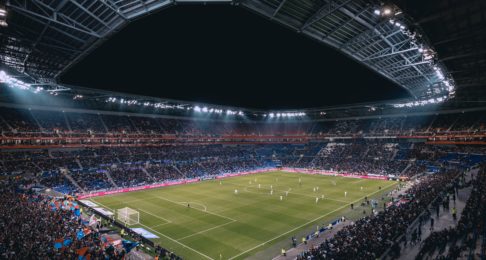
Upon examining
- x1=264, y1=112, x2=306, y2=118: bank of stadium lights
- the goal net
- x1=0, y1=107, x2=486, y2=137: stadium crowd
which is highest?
x1=264, y1=112, x2=306, y2=118: bank of stadium lights

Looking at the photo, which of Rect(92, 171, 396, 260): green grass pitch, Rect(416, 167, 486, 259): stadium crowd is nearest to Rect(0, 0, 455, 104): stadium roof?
Rect(416, 167, 486, 259): stadium crowd

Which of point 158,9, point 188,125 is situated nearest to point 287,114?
point 188,125

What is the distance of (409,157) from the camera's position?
66562 millimetres

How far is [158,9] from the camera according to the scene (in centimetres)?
2080

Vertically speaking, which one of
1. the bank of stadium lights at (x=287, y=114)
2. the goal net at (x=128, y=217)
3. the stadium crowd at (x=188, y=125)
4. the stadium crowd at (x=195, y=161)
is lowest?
the goal net at (x=128, y=217)

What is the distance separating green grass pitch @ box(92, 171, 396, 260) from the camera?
2589 cm

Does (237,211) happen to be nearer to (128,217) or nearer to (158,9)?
(128,217)

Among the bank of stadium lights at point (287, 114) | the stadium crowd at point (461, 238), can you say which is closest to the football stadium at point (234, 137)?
the stadium crowd at point (461, 238)

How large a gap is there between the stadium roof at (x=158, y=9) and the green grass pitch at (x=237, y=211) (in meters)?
18.5

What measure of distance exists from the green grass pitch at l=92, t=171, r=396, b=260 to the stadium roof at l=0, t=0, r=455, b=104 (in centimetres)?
1846

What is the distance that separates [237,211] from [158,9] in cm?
2560

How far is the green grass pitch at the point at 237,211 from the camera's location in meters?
25.9

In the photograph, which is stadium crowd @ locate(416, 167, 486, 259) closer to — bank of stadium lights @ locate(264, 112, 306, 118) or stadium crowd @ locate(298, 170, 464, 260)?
stadium crowd @ locate(298, 170, 464, 260)

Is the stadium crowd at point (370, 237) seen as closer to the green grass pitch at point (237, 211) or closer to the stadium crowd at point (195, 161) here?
the green grass pitch at point (237, 211)
